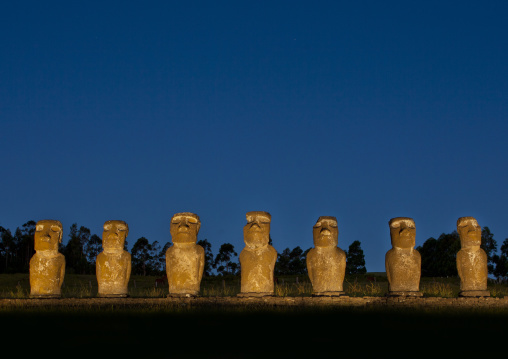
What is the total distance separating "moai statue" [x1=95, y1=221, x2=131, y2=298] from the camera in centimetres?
1538

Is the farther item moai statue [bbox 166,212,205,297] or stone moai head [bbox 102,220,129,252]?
stone moai head [bbox 102,220,129,252]

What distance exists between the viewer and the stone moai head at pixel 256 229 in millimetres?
15227

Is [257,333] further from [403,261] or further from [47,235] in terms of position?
[47,235]

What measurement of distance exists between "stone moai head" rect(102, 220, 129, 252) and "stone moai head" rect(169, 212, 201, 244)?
1252 mm

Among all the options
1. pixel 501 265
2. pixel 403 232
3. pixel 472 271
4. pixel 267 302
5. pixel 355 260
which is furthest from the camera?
pixel 501 265

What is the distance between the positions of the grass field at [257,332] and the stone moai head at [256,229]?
2531 mm

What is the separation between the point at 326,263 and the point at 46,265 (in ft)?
22.6

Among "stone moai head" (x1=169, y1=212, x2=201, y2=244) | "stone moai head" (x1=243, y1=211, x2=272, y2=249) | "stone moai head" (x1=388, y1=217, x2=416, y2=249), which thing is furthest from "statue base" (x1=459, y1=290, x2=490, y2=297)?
"stone moai head" (x1=169, y1=212, x2=201, y2=244)

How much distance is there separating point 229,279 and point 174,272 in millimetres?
17727

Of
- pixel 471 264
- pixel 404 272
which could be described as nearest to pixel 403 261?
pixel 404 272

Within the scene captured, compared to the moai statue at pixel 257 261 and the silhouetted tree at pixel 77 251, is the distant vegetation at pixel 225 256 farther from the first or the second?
the moai statue at pixel 257 261

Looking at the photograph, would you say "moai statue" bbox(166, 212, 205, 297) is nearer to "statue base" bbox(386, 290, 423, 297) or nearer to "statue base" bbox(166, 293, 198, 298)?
"statue base" bbox(166, 293, 198, 298)

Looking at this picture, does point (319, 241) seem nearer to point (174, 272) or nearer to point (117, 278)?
point (174, 272)

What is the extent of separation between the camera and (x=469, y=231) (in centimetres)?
1562
